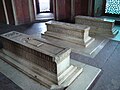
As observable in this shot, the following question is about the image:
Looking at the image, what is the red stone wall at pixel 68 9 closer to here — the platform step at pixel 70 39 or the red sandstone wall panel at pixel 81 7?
the red sandstone wall panel at pixel 81 7

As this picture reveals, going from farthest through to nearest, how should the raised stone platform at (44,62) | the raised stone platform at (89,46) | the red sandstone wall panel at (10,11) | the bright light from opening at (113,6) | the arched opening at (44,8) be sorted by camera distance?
the arched opening at (44,8) < the bright light from opening at (113,6) < the red sandstone wall panel at (10,11) < the raised stone platform at (89,46) < the raised stone platform at (44,62)

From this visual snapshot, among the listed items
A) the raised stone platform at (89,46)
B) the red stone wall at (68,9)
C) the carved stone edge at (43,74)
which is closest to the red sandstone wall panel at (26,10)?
the red stone wall at (68,9)

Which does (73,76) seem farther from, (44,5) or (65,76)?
(44,5)

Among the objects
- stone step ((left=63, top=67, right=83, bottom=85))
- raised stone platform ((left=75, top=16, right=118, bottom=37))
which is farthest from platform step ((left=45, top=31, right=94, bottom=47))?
stone step ((left=63, top=67, right=83, bottom=85))

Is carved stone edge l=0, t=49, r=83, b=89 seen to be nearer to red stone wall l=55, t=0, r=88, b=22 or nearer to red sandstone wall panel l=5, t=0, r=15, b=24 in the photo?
red sandstone wall panel l=5, t=0, r=15, b=24

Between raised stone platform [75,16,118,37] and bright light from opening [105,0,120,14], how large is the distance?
1584 mm

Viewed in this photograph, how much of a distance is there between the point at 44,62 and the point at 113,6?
162 inches

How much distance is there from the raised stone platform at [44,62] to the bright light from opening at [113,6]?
368 centimetres

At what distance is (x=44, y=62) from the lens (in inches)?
86.8

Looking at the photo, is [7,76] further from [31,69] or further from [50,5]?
[50,5]

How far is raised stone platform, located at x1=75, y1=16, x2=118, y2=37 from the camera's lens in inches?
152

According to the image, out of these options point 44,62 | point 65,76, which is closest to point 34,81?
point 44,62

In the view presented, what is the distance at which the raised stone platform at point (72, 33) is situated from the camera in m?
3.36

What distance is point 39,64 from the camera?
2.30 metres
